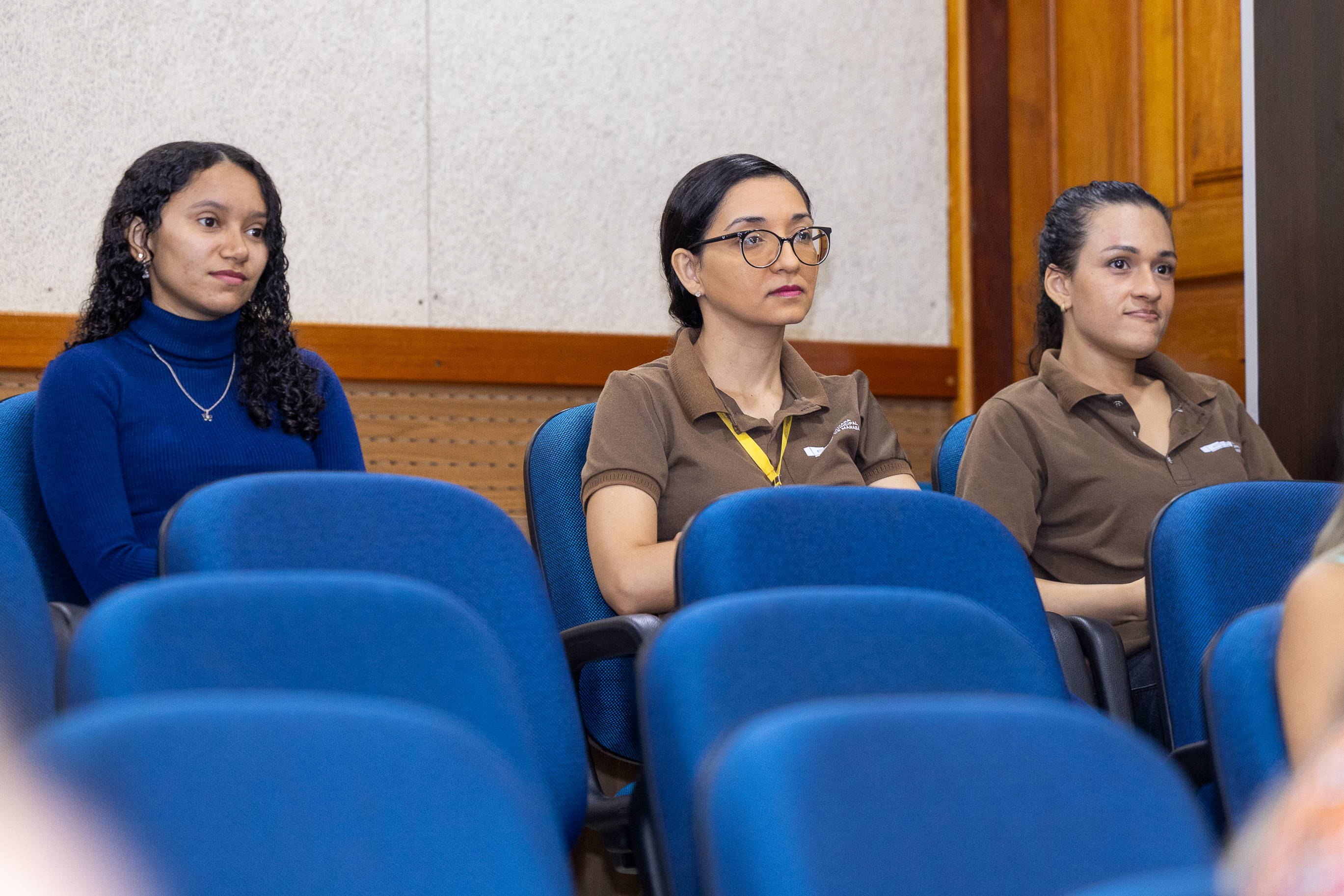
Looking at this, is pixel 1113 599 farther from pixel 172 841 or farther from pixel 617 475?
pixel 172 841

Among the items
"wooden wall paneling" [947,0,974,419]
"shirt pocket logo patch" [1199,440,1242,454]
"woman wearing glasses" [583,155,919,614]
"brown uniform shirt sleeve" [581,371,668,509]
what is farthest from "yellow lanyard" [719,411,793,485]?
"wooden wall paneling" [947,0,974,419]

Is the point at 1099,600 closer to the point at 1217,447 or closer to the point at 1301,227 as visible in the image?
the point at 1217,447

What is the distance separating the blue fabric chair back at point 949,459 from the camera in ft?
8.03

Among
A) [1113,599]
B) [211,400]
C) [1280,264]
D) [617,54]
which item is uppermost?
[617,54]

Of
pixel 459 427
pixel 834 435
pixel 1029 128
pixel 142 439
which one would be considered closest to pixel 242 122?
pixel 459 427

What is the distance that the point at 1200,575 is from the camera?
1.60 metres

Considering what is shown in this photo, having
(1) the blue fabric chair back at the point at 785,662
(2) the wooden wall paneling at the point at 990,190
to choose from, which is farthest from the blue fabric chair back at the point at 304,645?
(2) the wooden wall paneling at the point at 990,190

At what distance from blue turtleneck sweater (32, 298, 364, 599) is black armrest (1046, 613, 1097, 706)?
1132mm

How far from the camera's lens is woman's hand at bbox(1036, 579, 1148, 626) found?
1943 mm

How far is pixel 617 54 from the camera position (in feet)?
10.5

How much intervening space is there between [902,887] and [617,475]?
118 centimetres

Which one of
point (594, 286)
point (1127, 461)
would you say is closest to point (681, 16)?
point (594, 286)

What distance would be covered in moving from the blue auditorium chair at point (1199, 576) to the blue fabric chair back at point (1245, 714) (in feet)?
1.54

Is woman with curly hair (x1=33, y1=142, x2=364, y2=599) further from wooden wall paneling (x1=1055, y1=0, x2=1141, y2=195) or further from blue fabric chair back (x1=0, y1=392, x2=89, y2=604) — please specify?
wooden wall paneling (x1=1055, y1=0, x2=1141, y2=195)
